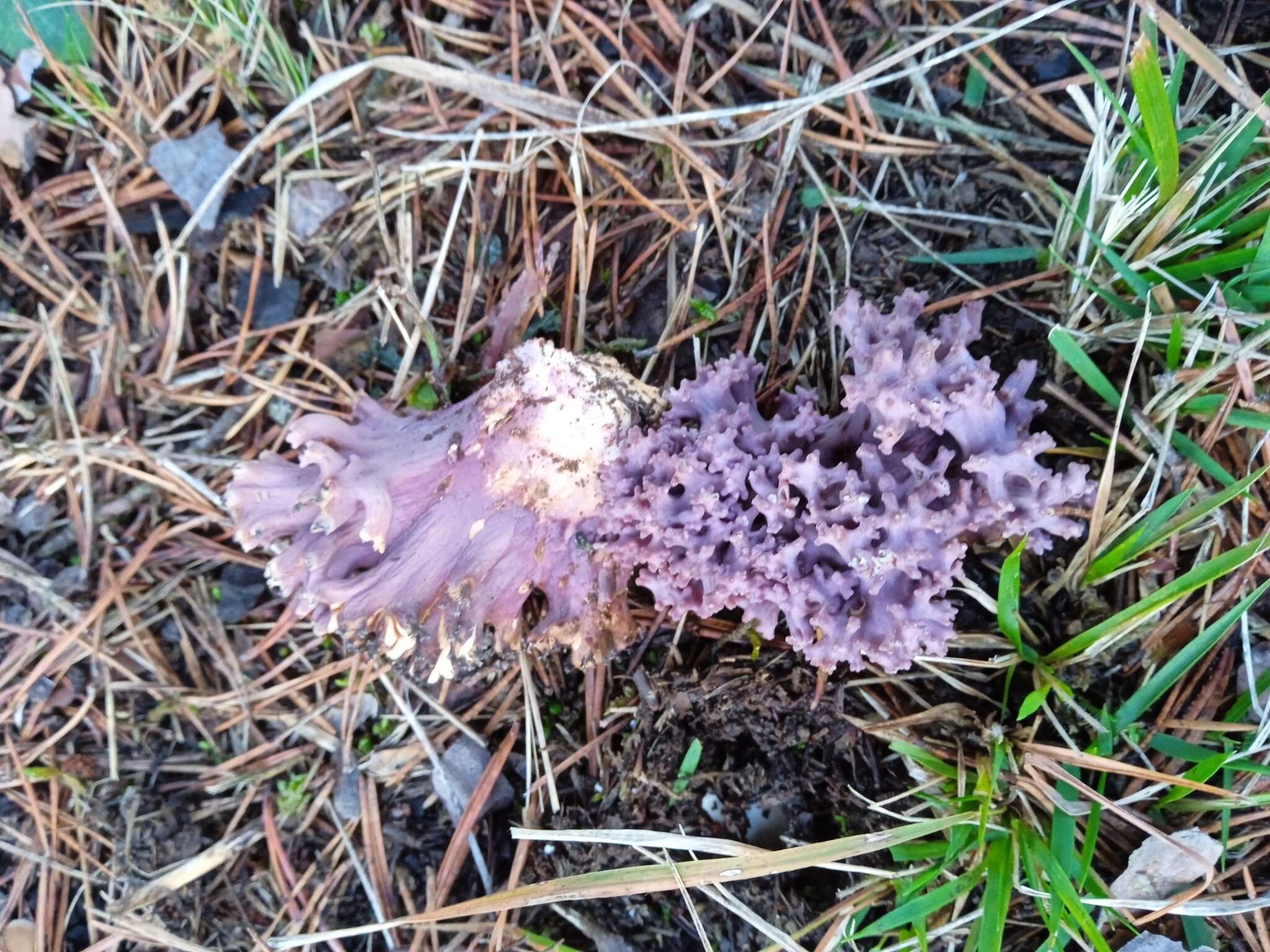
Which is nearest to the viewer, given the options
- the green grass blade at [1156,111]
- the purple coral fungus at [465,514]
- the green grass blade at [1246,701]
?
the green grass blade at [1156,111]

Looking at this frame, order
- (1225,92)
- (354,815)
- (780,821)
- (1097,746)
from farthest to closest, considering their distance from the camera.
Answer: (354,815), (780,821), (1225,92), (1097,746)

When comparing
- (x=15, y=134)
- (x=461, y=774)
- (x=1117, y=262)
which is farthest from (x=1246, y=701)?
(x=15, y=134)

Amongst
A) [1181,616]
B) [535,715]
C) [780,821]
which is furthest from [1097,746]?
[535,715]

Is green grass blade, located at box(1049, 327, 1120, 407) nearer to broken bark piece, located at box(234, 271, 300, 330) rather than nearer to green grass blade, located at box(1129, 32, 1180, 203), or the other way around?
green grass blade, located at box(1129, 32, 1180, 203)

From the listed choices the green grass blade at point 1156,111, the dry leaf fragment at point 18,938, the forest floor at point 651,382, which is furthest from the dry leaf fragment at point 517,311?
the dry leaf fragment at point 18,938

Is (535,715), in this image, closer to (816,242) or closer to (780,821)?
(780,821)

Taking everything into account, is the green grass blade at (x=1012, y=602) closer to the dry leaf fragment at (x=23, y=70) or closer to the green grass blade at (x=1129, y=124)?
the green grass blade at (x=1129, y=124)

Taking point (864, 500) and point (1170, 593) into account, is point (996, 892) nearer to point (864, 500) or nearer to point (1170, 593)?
point (1170, 593)
